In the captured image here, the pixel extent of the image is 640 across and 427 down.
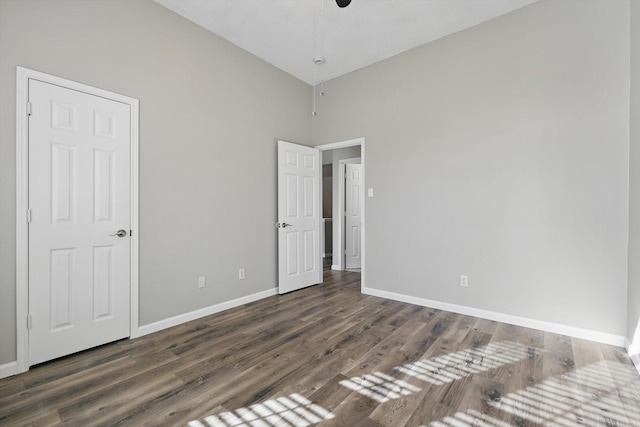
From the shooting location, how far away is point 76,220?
227cm

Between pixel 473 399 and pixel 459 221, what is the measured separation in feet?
6.19

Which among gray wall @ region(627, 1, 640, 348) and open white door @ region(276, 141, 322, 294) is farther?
open white door @ region(276, 141, 322, 294)

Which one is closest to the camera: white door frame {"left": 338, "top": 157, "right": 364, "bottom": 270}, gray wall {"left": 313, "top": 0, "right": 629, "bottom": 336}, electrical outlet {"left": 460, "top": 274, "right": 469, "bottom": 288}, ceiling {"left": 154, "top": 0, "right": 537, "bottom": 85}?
gray wall {"left": 313, "top": 0, "right": 629, "bottom": 336}

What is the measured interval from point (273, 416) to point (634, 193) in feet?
9.88

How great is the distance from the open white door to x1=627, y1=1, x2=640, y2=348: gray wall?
330 cm

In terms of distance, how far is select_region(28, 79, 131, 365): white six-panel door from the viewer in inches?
82.4

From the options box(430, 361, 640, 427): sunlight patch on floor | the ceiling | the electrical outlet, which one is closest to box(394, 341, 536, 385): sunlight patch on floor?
box(430, 361, 640, 427): sunlight patch on floor

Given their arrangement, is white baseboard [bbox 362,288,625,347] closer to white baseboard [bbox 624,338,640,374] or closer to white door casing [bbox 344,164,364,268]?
white baseboard [bbox 624,338,640,374]

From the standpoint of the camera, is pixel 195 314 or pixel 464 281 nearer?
pixel 195 314

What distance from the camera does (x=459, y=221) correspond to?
3158 mm

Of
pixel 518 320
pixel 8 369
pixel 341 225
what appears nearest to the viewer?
pixel 8 369

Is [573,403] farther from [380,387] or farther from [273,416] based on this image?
[273,416]

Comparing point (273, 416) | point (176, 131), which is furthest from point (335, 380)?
point (176, 131)

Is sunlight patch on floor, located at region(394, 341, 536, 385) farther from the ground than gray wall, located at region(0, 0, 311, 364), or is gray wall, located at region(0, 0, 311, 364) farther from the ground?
gray wall, located at region(0, 0, 311, 364)
